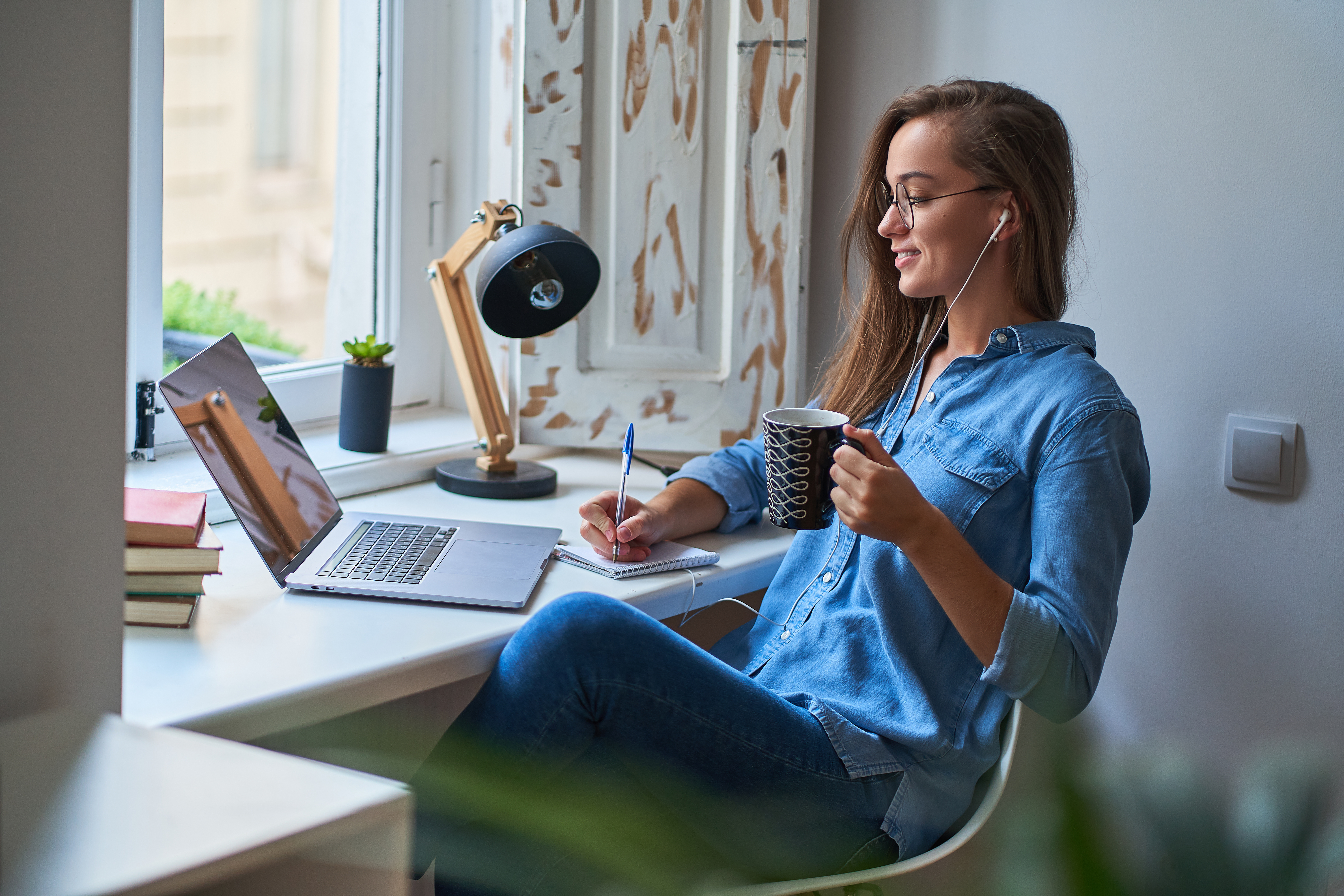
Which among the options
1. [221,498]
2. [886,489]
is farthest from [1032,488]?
[221,498]

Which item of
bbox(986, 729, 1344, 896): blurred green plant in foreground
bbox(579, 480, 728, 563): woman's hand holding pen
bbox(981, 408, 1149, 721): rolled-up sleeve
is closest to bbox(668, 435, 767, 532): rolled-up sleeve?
bbox(579, 480, 728, 563): woman's hand holding pen

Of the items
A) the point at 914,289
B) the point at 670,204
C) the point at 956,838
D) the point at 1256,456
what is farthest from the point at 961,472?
the point at 670,204

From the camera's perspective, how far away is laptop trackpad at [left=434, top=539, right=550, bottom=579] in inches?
47.3

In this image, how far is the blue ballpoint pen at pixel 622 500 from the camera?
1.29m

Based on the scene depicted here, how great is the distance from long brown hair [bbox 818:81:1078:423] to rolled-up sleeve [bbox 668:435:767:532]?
0.49 ft

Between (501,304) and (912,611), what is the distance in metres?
0.67

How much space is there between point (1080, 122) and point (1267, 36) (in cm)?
25

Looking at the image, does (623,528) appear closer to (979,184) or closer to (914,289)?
(914,289)

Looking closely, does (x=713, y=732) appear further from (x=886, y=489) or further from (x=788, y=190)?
(x=788, y=190)

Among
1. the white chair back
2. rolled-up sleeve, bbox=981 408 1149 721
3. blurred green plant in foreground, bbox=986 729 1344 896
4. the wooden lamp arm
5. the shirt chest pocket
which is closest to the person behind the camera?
blurred green plant in foreground, bbox=986 729 1344 896

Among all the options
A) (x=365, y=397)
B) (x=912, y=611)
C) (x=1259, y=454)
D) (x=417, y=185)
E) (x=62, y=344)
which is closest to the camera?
(x=62, y=344)

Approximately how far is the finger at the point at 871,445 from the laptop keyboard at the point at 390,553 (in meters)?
0.48

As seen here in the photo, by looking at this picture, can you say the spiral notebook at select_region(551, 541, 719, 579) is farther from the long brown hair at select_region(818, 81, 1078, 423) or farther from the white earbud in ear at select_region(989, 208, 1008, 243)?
the white earbud in ear at select_region(989, 208, 1008, 243)

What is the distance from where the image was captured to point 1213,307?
142 centimetres
